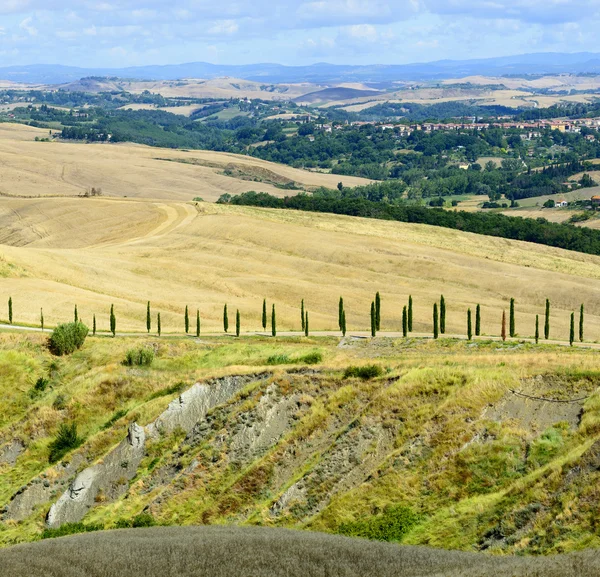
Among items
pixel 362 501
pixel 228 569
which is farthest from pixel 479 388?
pixel 228 569

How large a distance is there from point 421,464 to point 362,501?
2.71 m

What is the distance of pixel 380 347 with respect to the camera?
6912 cm

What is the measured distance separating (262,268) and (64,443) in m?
63.1

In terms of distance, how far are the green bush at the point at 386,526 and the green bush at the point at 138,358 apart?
25.9 meters

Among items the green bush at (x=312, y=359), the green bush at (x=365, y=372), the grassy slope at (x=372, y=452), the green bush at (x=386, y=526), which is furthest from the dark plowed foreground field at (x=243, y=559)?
the green bush at (x=312, y=359)

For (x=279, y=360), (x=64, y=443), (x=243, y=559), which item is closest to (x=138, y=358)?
(x=279, y=360)

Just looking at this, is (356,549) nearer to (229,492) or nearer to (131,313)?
(229,492)

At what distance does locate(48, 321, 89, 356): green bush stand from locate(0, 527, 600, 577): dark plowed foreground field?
32.1 meters

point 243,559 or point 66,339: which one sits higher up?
point 243,559

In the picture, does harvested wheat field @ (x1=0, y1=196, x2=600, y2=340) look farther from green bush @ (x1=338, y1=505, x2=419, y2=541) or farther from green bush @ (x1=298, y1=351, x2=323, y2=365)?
green bush @ (x1=338, y1=505, x2=419, y2=541)

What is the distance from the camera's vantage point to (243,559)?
88.9 ft

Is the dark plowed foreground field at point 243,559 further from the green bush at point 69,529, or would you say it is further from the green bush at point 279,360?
the green bush at point 279,360

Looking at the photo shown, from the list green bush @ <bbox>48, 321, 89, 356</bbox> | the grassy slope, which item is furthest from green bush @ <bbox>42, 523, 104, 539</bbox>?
green bush @ <bbox>48, 321, 89, 356</bbox>

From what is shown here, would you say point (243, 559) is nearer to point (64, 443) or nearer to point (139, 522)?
point (139, 522)
